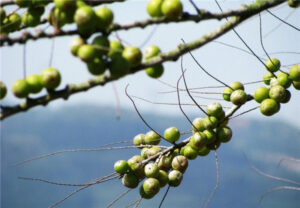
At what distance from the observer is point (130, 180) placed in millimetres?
1850

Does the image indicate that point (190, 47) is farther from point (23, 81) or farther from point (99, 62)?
point (23, 81)

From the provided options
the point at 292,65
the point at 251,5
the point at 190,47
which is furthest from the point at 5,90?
the point at 292,65

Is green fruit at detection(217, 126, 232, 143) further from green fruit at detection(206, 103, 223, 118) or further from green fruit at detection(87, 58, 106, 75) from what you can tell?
green fruit at detection(87, 58, 106, 75)

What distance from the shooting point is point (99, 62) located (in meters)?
1.16

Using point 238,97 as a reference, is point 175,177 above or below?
below

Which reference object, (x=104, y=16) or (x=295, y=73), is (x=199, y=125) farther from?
(x=104, y=16)

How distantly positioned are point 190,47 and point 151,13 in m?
0.19

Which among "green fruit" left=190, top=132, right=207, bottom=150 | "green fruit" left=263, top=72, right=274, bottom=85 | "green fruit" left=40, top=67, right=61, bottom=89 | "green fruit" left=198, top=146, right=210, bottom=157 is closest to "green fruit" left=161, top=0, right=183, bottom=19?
"green fruit" left=40, top=67, right=61, bottom=89

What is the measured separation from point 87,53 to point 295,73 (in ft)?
3.96

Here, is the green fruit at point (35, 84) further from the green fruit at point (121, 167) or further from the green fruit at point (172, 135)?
the green fruit at point (172, 135)

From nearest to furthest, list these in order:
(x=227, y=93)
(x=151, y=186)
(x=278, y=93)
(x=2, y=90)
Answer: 1. (x=2, y=90)
2. (x=151, y=186)
3. (x=278, y=93)
4. (x=227, y=93)

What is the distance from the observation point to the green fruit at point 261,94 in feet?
6.37

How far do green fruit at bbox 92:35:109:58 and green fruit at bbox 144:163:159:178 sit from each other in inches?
31.7

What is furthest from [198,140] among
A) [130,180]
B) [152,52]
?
[152,52]
